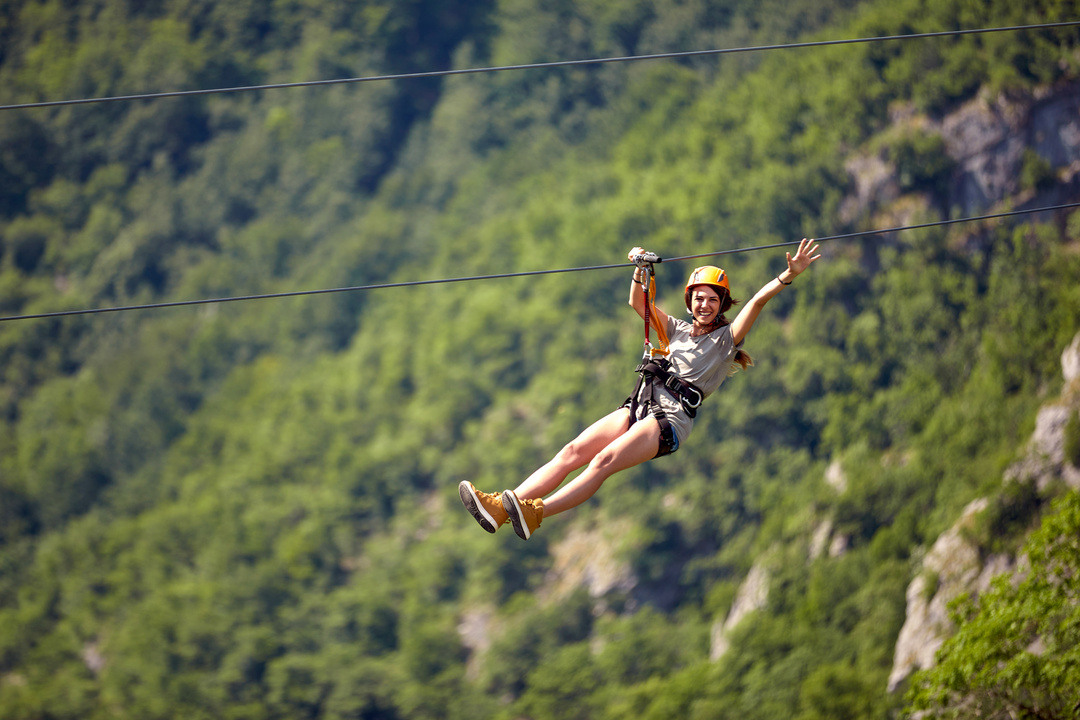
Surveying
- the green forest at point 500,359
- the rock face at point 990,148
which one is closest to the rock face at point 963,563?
the green forest at point 500,359

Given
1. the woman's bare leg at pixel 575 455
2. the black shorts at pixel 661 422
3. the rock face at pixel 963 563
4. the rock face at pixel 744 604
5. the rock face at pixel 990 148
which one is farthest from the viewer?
the rock face at pixel 744 604

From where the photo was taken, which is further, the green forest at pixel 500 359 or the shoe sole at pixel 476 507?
the green forest at pixel 500 359

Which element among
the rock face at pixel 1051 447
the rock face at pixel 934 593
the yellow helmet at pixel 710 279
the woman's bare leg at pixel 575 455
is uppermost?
the rock face at pixel 1051 447

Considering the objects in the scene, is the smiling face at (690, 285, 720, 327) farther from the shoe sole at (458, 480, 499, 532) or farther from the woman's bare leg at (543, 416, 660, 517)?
the shoe sole at (458, 480, 499, 532)

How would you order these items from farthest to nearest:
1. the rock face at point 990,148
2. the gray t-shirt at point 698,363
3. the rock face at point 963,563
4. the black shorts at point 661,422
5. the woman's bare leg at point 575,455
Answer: the rock face at point 990,148 < the rock face at point 963,563 < the gray t-shirt at point 698,363 < the black shorts at point 661,422 < the woman's bare leg at point 575,455

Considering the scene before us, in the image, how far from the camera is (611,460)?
7098mm

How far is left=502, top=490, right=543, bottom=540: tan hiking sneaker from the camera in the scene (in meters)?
6.91

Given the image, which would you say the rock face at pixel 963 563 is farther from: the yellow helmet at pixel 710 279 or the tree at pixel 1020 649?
the yellow helmet at pixel 710 279

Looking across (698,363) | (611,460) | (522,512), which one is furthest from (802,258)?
(522,512)

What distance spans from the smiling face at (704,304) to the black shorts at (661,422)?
2.12 feet

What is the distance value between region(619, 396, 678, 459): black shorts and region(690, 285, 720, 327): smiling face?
646mm

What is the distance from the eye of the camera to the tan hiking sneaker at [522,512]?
6.91 metres

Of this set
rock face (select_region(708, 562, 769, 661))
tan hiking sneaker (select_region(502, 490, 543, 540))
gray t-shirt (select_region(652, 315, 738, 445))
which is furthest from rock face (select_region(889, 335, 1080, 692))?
tan hiking sneaker (select_region(502, 490, 543, 540))

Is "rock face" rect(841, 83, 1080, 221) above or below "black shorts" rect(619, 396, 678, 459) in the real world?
above
